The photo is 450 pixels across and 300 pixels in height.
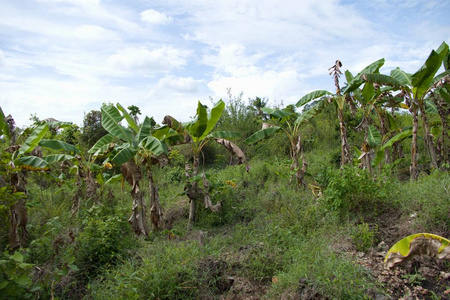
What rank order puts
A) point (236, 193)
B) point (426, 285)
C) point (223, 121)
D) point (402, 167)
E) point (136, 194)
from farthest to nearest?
point (223, 121), point (402, 167), point (236, 193), point (136, 194), point (426, 285)

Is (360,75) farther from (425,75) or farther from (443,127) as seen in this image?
(443,127)

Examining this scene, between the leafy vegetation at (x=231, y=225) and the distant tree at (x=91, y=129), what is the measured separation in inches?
111

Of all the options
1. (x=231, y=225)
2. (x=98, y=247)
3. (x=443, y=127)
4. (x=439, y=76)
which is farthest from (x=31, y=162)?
(x=443, y=127)

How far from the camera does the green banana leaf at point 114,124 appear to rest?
573 cm

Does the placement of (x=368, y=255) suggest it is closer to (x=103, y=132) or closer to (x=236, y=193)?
(x=236, y=193)

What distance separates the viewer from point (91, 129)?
10805mm

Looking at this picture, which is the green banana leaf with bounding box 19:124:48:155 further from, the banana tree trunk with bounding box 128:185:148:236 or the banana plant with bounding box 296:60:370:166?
the banana plant with bounding box 296:60:370:166

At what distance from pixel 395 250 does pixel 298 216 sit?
6.48 ft

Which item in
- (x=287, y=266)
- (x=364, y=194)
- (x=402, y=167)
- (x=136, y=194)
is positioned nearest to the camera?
(x=287, y=266)

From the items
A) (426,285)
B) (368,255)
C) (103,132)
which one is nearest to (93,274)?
(368,255)

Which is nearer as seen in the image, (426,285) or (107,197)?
(426,285)

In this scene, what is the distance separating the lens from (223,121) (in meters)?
12.5

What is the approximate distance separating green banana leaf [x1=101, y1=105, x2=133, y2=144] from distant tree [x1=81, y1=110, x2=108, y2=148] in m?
5.04

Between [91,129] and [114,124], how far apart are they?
5538 millimetres
